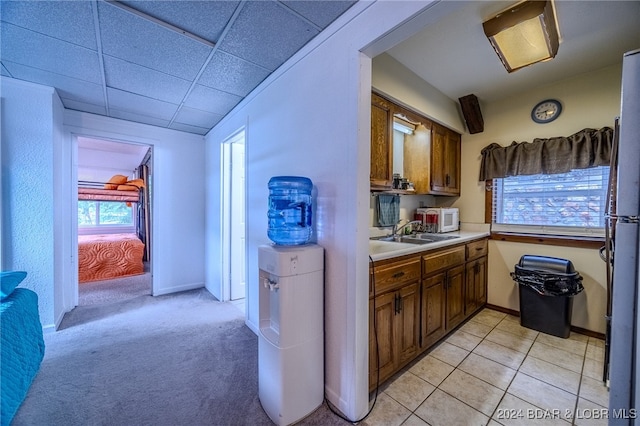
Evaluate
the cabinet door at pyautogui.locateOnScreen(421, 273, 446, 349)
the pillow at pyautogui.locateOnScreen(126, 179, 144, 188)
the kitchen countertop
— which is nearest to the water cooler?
the kitchen countertop

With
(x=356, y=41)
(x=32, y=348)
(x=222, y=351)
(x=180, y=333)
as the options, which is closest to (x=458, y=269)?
(x=356, y=41)

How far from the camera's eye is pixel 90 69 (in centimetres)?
205

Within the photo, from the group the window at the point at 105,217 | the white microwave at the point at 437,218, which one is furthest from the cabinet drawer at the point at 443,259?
the window at the point at 105,217

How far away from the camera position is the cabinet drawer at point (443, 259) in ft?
6.57

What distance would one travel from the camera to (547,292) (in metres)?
2.39

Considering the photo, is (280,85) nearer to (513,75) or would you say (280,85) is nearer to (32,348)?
(513,75)

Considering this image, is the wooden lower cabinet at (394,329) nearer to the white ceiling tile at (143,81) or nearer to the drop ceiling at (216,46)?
the drop ceiling at (216,46)

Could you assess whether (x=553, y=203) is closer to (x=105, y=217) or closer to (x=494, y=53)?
(x=494, y=53)

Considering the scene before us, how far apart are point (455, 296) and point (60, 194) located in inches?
166

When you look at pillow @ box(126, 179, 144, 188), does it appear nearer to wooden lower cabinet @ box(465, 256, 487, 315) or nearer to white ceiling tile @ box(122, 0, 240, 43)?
white ceiling tile @ box(122, 0, 240, 43)

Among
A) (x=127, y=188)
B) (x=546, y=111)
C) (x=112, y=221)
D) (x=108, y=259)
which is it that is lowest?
(x=108, y=259)

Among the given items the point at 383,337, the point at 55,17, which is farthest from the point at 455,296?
the point at 55,17

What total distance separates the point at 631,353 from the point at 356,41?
1852 millimetres

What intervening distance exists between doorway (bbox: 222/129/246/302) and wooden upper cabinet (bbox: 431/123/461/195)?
2.32m
